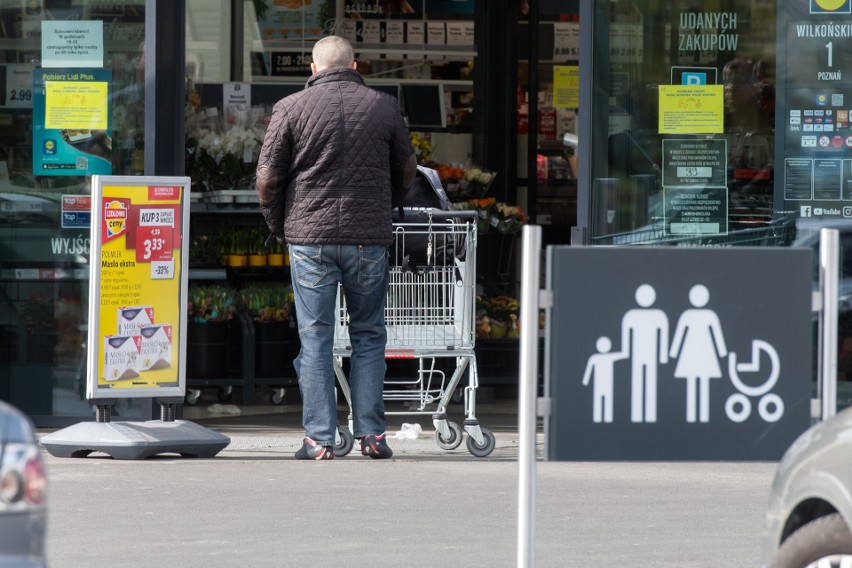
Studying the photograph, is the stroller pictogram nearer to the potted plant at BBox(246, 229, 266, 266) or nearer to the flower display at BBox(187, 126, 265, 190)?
the potted plant at BBox(246, 229, 266, 266)

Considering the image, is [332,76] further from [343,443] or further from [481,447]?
[481,447]

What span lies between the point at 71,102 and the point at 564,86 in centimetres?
514

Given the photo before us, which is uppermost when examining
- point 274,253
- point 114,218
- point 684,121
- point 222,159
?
point 684,121

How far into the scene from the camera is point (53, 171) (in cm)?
958

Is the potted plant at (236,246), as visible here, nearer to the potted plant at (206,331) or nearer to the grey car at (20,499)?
the potted plant at (206,331)

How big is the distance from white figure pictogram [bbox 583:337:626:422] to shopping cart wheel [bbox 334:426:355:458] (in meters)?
3.87

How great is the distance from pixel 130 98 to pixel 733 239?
3.74 metres

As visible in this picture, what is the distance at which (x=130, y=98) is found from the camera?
9.52 metres

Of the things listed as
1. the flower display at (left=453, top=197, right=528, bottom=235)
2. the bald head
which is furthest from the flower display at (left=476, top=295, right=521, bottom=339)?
the bald head

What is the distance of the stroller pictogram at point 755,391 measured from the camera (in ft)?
16.4

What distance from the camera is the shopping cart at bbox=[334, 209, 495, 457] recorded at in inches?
339

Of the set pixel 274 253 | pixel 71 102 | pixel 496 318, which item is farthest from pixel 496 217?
pixel 71 102

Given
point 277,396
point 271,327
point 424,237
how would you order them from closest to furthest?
point 424,237 → point 271,327 → point 277,396

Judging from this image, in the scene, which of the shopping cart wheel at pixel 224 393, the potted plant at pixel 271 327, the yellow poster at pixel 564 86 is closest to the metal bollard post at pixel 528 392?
the potted plant at pixel 271 327
